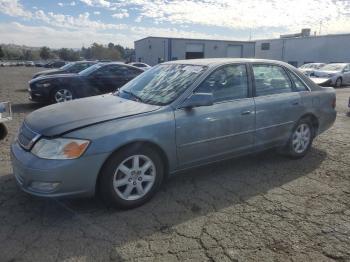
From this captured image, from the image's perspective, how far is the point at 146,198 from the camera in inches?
140

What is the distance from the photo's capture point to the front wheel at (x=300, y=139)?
496 cm

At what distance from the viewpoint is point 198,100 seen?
3.65m

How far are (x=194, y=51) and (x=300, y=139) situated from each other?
48.1 metres

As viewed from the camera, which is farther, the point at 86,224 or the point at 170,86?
the point at 170,86

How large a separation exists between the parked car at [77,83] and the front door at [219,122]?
700 centimetres

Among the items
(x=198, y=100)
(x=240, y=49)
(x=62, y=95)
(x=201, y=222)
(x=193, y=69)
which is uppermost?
(x=240, y=49)

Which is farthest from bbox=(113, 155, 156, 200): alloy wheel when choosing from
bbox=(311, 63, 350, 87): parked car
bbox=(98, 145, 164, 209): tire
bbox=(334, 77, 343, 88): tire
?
bbox=(334, 77, 343, 88): tire

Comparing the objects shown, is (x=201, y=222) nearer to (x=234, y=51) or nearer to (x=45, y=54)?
(x=234, y=51)

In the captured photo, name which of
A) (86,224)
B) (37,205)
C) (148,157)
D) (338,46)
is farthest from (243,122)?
(338,46)

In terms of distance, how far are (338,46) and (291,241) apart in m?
38.6

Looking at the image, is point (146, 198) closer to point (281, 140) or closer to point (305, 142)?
point (281, 140)

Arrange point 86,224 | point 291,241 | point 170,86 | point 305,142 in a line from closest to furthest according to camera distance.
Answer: point 291,241 < point 86,224 < point 170,86 < point 305,142

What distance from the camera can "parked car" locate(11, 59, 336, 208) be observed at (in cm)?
311

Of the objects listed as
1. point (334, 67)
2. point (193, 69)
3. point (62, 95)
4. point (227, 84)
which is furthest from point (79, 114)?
point (334, 67)
